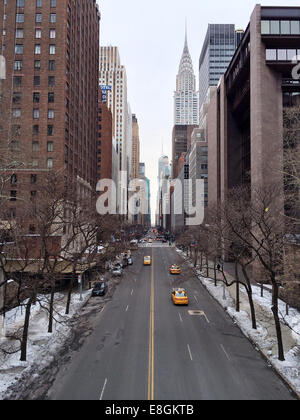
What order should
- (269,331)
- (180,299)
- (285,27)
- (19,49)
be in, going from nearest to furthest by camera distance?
(269,331)
(180,299)
(285,27)
(19,49)

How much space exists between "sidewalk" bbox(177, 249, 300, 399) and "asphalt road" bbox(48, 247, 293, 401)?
1.55 feet

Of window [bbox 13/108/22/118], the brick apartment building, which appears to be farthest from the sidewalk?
window [bbox 13/108/22/118]

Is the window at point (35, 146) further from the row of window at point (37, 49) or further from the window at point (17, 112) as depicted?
the row of window at point (37, 49)

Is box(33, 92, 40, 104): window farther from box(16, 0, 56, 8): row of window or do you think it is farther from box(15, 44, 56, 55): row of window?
box(16, 0, 56, 8): row of window

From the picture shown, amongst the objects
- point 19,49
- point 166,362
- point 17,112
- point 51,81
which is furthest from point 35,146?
point 166,362

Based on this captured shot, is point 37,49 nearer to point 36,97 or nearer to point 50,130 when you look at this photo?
point 36,97

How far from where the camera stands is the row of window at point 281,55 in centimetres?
3478

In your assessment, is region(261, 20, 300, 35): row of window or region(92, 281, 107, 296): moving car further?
region(261, 20, 300, 35): row of window

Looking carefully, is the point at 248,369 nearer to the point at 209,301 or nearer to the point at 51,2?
the point at 209,301

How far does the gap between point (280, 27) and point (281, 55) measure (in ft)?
11.1

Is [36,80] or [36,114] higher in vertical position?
[36,80]

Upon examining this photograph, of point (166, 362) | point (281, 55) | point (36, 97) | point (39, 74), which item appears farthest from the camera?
point (39, 74)

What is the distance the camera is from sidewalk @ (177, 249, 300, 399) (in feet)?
40.5

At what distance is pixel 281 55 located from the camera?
1374 inches
